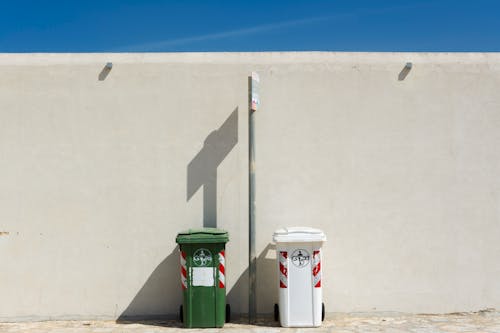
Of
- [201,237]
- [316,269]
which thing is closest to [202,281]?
[201,237]

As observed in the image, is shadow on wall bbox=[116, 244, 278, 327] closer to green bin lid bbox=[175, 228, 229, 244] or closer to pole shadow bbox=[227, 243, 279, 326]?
pole shadow bbox=[227, 243, 279, 326]

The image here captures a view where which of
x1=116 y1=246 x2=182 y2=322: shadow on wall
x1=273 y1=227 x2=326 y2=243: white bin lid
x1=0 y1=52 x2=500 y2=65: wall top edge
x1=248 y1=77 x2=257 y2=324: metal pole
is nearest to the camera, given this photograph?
x1=273 y1=227 x2=326 y2=243: white bin lid

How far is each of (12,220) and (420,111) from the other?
6037mm

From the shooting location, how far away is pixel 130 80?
8438mm

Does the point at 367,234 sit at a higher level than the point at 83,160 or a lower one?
lower

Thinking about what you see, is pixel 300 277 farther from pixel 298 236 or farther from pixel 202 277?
pixel 202 277

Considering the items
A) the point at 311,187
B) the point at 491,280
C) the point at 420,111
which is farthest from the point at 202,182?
the point at 491,280

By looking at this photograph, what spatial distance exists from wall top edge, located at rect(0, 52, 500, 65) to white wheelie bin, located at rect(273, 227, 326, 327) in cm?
253

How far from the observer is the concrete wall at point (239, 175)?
27.2 ft

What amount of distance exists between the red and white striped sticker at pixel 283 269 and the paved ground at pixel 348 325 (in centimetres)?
59

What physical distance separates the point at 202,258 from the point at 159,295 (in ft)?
3.59

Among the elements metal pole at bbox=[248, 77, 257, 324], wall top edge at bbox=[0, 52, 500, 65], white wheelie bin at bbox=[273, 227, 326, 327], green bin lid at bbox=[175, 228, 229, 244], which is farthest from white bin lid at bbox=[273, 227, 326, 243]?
wall top edge at bbox=[0, 52, 500, 65]

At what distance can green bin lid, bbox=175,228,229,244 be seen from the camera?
7594mm

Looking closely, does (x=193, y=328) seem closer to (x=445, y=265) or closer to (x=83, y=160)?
(x=83, y=160)
